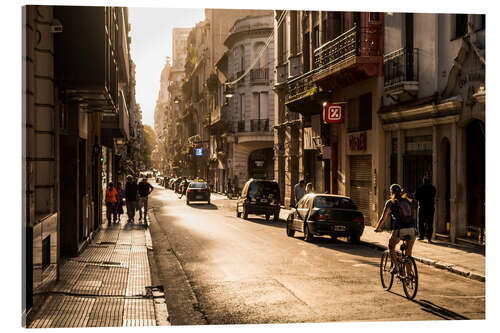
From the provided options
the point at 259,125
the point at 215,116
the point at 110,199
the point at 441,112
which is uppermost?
the point at 215,116

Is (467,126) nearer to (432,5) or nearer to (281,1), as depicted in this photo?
(432,5)

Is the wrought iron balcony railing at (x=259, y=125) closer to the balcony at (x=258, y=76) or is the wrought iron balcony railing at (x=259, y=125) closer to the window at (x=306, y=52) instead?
the balcony at (x=258, y=76)

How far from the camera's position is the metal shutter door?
24781 millimetres

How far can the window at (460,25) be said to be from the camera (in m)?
16.9

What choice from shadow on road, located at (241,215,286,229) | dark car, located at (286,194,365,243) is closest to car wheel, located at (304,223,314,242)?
dark car, located at (286,194,365,243)

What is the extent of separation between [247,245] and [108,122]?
11572 mm

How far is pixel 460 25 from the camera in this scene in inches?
679

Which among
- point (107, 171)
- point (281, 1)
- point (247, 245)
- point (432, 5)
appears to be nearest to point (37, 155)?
point (281, 1)

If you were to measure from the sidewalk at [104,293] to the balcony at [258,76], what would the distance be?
40455 mm

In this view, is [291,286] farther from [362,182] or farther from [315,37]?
[315,37]

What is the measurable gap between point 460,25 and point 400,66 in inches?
156

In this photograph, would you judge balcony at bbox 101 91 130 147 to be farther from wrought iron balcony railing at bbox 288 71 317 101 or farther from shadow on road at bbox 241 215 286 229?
wrought iron balcony railing at bbox 288 71 317 101

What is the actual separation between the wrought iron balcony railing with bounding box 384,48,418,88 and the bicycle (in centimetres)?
982

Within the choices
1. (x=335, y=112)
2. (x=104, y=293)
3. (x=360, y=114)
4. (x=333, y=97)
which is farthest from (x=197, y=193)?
(x=104, y=293)
